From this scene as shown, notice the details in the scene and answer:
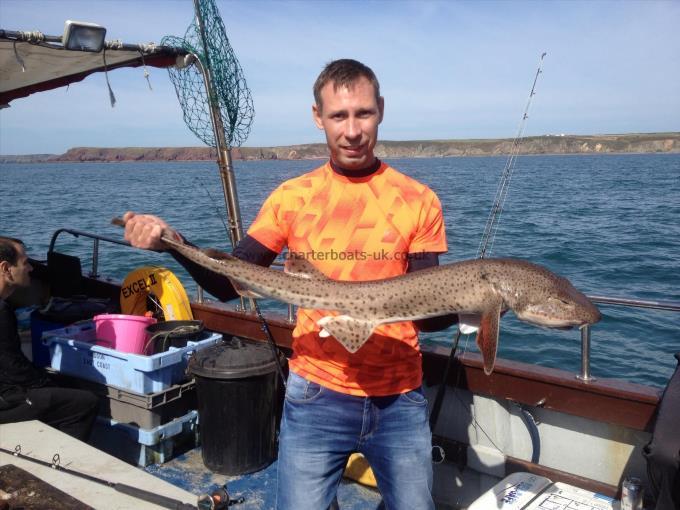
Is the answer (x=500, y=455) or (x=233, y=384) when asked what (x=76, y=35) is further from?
(x=500, y=455)

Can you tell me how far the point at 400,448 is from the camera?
10.2 feet

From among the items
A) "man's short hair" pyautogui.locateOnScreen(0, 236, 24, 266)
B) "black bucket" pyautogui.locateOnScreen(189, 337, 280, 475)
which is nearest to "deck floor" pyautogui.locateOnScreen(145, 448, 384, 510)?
"black bucket" pyautogui.locateOnScreen(189, 337, 280, 475)

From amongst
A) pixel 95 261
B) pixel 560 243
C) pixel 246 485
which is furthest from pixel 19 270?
pixel 560 243

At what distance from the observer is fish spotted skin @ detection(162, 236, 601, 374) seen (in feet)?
10.3

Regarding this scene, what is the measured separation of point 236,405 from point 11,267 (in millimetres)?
2628

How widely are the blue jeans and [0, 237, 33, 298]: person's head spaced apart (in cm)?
398

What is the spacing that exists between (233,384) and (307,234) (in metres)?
2.56

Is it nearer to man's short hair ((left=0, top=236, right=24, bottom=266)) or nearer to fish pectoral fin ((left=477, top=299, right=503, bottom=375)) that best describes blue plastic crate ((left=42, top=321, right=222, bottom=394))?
man's short hair ((left=0, top=236, right=24, bottom=266))

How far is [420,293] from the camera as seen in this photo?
3174 millimetres

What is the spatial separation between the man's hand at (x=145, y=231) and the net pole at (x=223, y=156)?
11.7 feet

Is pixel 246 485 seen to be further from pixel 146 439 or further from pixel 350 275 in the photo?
pixel 350 275

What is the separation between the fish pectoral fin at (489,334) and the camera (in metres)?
3.05

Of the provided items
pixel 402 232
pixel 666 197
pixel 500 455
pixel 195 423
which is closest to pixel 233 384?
pixel 195 423

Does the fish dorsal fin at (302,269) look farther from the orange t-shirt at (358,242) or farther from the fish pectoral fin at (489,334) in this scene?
the fish pectoral fin at (489,334)
